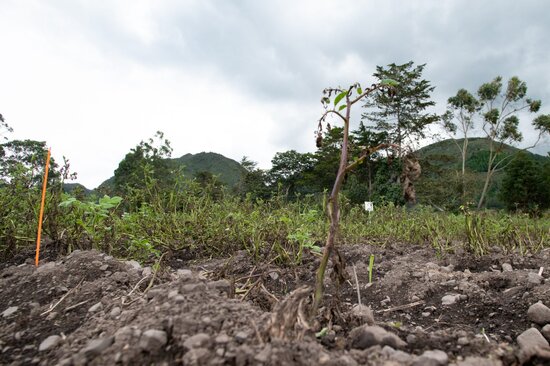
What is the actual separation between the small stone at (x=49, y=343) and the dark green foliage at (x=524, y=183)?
36.2 m

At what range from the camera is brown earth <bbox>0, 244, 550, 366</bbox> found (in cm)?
103

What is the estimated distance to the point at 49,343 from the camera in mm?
1274

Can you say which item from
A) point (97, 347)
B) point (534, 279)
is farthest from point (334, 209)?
point (534, 279)

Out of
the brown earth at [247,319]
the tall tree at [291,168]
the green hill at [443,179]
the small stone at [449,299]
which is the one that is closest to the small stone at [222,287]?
the brown earth at [247,319]

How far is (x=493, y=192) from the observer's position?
150 ft

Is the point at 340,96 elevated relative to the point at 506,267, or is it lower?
elevated

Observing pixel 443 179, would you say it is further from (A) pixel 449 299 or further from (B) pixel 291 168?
(A) pixel 449 299

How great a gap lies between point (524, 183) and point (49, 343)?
3962cm

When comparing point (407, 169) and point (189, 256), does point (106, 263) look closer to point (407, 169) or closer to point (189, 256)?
point (189, 256)

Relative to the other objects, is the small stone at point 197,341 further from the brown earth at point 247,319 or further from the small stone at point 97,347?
the small stone at point 97,347

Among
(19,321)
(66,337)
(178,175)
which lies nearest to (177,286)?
(66,337)

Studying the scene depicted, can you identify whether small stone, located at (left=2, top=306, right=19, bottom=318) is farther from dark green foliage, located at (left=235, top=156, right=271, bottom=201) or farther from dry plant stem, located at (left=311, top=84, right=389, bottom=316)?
dark green foliage, located at (left=235, top=156, right=271, bottom=201)

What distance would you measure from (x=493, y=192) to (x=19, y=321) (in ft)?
174

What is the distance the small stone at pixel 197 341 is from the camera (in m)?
1.01
